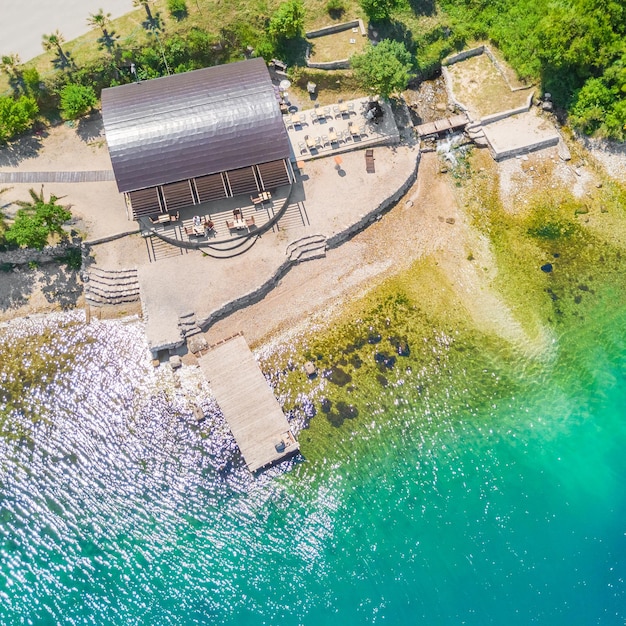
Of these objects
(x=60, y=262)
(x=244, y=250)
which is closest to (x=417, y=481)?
(x=244, y=250)

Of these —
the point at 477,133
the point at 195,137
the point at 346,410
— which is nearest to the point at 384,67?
the point at 477,133

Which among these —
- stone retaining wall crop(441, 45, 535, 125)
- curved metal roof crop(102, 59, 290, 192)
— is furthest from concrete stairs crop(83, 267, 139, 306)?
stone retaining wall crop(441, 45, 535, 125)

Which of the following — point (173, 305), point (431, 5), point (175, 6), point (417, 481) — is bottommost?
point (417, 481)

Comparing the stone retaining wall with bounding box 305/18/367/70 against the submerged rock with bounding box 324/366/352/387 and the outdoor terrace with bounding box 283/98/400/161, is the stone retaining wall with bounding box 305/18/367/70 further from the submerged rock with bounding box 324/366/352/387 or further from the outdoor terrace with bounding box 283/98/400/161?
the submerged rock with bounding box 324/366/352/387

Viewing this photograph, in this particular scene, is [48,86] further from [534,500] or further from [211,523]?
[534,500]

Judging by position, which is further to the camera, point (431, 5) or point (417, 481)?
point (431, 5)

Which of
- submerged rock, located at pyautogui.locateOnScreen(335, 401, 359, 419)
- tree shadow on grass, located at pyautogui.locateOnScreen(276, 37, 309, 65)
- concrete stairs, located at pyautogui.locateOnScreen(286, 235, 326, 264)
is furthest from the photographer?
tree shadow on grass, located at pyautogui.locateOnScreen(276, 37, 309, 65)

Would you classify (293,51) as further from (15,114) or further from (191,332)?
(191,332)

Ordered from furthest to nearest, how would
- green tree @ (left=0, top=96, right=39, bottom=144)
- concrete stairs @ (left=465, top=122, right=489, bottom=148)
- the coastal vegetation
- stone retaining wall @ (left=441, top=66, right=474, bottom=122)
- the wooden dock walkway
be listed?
stone retaining wall @ (left=441, top=66, right=474, bottom=122) < concrete stairs @ (left=465, top=122, right=489, bottom=148) < the coastal vegetation < green tree @ (left=0, top=96, right=39, bottom=144) < the wooden dock walkway
